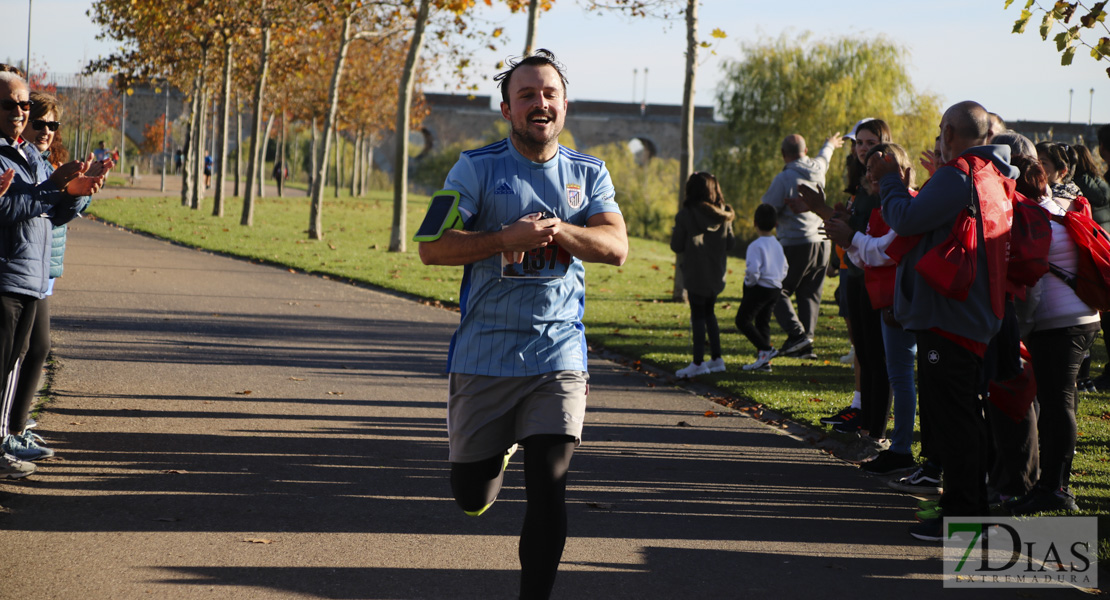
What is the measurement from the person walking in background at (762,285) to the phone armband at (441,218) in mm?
7404

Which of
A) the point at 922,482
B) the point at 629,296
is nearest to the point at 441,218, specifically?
the point at 922,482

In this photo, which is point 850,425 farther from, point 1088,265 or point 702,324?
point 702,324

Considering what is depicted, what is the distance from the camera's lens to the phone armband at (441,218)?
148 inches

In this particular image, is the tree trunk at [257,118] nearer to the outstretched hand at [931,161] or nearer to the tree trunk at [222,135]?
the tree trunk at [222,135]

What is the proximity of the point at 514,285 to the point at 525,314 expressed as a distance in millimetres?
117

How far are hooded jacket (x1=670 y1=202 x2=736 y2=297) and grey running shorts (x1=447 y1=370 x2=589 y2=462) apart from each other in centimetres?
662

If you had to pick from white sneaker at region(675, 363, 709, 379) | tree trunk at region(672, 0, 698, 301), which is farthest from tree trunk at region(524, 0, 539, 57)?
white sneaker at region(675, 363, 709, 379)

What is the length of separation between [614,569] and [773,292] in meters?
6.67

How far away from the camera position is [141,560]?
4605 mm

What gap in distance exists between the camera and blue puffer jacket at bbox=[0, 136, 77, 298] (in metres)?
5.71

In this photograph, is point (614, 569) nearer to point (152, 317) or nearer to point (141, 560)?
point (141, 560)

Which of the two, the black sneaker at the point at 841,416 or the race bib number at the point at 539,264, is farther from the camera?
the black sneaker at the point at 841,416

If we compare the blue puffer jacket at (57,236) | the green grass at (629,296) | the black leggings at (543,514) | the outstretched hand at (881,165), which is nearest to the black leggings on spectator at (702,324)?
the green grass at (629,296)

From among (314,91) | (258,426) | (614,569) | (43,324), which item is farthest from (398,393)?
(314,91)
